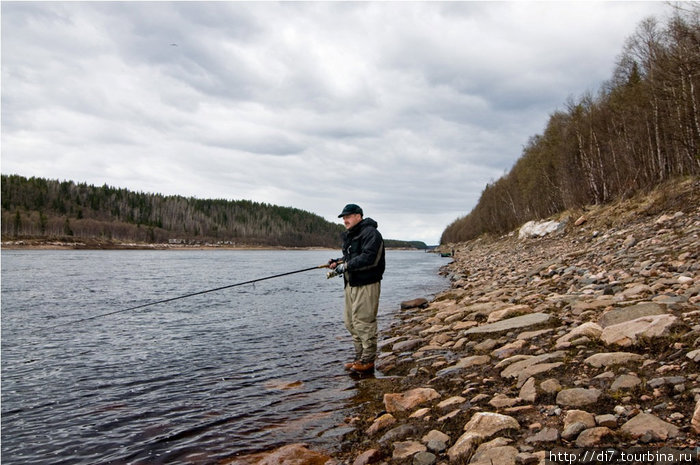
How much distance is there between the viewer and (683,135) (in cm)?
2342

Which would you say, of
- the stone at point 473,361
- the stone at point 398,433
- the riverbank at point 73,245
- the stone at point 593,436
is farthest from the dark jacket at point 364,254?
the riverbank at point 73,245

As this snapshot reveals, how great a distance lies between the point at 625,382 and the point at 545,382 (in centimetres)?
73

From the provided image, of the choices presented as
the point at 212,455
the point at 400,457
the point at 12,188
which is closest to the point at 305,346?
the point at 212,455

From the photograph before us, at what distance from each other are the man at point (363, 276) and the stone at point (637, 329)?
11.5ft

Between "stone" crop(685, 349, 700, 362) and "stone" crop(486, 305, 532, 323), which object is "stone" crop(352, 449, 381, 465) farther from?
"stone" crop(486, 305, 532, 323)

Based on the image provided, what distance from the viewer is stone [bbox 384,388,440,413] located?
17.0 feet

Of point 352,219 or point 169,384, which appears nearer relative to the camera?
point 169,384

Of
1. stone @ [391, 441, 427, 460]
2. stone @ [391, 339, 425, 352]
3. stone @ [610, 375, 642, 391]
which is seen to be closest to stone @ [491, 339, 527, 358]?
stone @ [610, 375, 642, 391]

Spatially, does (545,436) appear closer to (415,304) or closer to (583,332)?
(583,332)

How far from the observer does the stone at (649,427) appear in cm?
297

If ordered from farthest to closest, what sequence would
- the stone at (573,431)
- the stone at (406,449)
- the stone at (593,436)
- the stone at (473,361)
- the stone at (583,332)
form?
the stone at (473,361) < the stone at (583,332) < the stone at (406,449) < the stone at (573,431) < the stone at (593,436)

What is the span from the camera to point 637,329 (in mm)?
4949

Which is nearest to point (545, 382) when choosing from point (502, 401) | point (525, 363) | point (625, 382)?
point (502, 401)

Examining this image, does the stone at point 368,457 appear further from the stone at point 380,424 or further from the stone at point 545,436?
the stone at point 545,436
